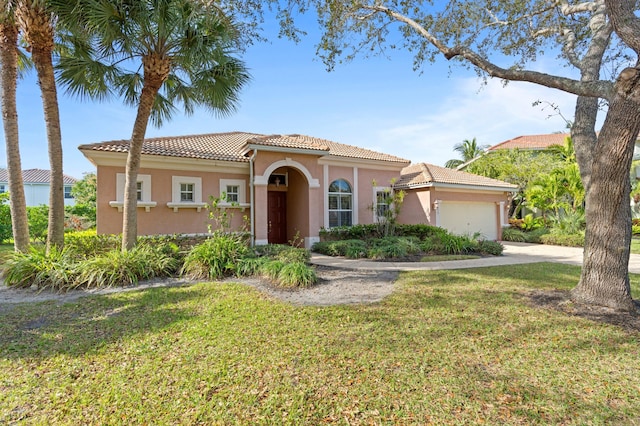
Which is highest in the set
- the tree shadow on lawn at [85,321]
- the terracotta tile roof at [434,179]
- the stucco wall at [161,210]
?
the terracotta tile roof at [434,179]

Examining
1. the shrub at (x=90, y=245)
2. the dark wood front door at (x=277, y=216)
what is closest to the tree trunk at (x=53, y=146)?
the shrub at (x=90, y=245)

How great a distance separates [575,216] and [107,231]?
25195mm

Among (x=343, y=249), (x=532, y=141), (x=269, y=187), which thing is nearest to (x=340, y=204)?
(x=269, y=187)

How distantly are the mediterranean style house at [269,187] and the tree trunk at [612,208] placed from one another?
9.39m

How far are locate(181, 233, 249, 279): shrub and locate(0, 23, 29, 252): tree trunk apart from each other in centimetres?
488

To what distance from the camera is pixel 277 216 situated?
16.7m

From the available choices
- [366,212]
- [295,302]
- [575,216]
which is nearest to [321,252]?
[366,212]

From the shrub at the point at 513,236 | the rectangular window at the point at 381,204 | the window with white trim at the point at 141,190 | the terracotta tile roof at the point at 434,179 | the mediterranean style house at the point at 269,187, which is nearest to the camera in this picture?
the window with white trim at the point at 141,190

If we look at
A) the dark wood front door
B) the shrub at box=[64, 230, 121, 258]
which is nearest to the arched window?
the dark wood front door

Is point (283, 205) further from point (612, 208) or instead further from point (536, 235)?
point (536, 235)

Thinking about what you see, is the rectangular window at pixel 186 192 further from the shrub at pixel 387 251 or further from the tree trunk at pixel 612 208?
the tree trunk at pixel 612 208

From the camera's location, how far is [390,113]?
13.4 meters

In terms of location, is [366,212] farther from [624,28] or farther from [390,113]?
[624,28]

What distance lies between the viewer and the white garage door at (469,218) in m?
19.1
